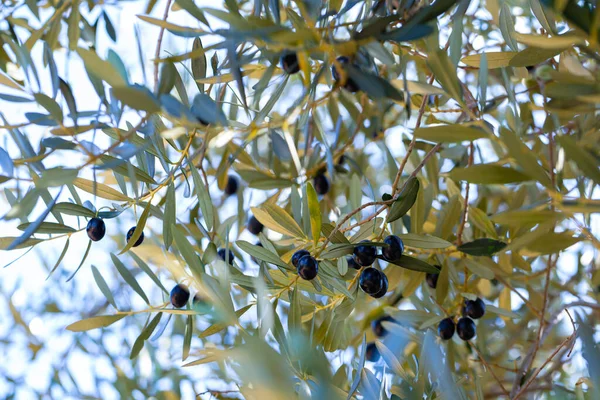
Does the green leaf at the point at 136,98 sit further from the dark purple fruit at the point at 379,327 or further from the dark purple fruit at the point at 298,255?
the dark purple fruit at the point at 379,327

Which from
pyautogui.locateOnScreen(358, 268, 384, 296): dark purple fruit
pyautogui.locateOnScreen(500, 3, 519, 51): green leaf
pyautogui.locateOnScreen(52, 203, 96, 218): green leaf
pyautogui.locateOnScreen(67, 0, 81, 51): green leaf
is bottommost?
pyautogui.locateOnScreen(358, 268, 384, 296): dark purple fruit

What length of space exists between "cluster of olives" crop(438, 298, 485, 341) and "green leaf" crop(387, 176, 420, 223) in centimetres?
45

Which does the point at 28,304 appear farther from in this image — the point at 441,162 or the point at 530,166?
the point at 530,166

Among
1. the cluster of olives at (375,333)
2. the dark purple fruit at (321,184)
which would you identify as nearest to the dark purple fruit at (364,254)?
the cluster of olives at (375,333)

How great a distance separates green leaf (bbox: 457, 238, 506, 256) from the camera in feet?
3.48

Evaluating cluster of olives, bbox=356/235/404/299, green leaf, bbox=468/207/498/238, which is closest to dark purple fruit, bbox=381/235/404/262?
cluster of olives, bbox=356/235/404/299

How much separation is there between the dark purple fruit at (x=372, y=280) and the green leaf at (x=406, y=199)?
0.11 metres

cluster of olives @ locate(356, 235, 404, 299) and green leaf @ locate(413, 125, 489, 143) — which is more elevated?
green leaf @ locate(413, 125, 489, 143)

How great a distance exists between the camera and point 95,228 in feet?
3.48

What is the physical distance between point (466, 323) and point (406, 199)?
0.49 meters

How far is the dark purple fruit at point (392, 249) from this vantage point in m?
1.00

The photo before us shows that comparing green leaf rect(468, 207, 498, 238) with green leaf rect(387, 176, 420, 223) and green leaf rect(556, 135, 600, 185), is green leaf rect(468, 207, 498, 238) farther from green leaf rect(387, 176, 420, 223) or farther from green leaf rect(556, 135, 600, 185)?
green leaf rect(556, 135, 600, 185)

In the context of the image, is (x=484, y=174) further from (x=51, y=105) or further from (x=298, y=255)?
(x=51, y=105)

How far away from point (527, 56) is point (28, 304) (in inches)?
97.4
